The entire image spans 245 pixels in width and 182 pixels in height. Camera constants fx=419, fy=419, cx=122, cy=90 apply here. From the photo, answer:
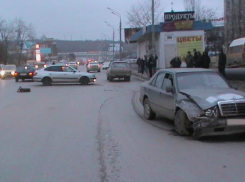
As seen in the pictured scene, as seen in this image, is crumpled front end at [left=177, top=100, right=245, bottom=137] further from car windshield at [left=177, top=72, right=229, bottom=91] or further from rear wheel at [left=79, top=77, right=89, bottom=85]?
rear wheel at [left=79, top=77, right=89, bottom=85]

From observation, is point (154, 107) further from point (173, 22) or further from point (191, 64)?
point (173, 22)

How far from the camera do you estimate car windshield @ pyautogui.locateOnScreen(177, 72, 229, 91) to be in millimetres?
10250

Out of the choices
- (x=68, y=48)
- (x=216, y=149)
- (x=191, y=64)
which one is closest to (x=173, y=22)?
(x=191, y=64)

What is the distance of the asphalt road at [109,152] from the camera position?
653cm

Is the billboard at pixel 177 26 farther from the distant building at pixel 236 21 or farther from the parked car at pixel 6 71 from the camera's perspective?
the parked car at pixel 6 71

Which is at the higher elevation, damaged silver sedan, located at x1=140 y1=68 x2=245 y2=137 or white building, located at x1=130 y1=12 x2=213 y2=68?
white building, located at x1=130 y1=12 x2=213 y2=68

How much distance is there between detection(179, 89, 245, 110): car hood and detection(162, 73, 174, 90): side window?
1013 mm

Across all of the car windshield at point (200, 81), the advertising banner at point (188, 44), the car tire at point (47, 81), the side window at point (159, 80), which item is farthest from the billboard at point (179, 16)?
the car windshield at point (200, 81)

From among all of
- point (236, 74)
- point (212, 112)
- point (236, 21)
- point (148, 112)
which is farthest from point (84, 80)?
point (236, 21)

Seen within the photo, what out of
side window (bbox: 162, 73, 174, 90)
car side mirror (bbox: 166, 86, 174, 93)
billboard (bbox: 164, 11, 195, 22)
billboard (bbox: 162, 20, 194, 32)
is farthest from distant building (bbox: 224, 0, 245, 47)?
car side mirror (bbox: 166, 86, 174, 93)

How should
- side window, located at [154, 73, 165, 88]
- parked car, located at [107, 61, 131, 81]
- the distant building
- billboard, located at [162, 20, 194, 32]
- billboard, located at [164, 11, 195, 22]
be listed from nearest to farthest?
1. side window, located at [154, 73, 165, 88]
2. parked car, located at [107, 61, 131, 81]
3. billboard, located at [162, 20, 194, 32]
4. billboard, located at [164, 11, 195, 22]
5. the distant building

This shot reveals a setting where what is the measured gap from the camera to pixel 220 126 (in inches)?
336

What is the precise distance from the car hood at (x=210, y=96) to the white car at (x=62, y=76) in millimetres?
19202

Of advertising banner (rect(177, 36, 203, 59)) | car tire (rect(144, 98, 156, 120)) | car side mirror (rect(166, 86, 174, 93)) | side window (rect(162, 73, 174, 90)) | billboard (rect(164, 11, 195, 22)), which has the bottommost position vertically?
car tire (rect(144, 98, 156, 120))
